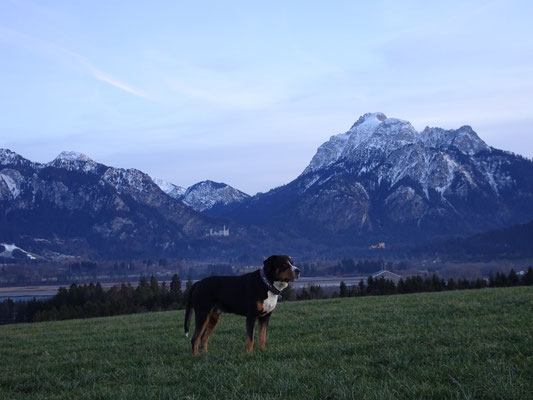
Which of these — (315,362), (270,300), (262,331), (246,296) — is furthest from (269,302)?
(315,362)

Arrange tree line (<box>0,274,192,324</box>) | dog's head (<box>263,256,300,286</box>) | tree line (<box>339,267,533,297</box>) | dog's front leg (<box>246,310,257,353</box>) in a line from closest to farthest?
dog's front leg (<box>246,310,257,353</box>) → dog's head (<box>263,256,300,286</box>) → tree line (<box>339,267,533,297</box>) → tree line (<box>0,274,192,324</box>)

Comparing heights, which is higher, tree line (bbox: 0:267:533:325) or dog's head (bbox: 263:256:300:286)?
dog's head (bbox: 263:256:300:286)

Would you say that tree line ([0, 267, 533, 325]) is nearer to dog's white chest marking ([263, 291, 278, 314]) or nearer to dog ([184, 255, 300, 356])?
dog ([184, 255, 300, 356])

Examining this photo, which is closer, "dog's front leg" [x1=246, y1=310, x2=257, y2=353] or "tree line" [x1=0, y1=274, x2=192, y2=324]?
"dog's front leg" [x1=246, y1=310, x2=257, y2=353]

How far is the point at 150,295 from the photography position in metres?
66.1

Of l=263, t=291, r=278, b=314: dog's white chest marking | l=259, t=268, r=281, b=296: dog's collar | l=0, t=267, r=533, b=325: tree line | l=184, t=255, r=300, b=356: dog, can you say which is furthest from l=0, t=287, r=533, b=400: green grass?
l=0, t=267, r=533, b=325: tree line

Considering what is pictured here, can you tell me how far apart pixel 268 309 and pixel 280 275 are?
727 millimetres

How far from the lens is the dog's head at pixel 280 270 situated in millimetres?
12930

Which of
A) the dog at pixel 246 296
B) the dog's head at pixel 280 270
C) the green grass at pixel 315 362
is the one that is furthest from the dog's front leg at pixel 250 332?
the dog's head at pixel 280 270

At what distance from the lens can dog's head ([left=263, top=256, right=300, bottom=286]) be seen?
1293cm

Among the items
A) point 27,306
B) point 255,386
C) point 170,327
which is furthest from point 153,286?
point 255,386

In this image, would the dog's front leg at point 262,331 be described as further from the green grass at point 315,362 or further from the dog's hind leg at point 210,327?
the dog's hind leg at point 210,327

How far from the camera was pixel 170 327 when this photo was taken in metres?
20.5

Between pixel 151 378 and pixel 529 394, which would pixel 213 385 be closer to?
pixel 151 378
